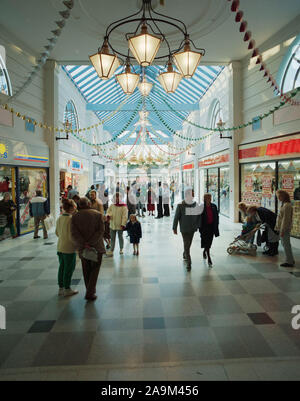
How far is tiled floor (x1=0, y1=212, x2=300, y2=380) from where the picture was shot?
2.72m

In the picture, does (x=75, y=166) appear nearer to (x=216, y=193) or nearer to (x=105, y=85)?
(x=105, y=85)

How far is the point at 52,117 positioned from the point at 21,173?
9.92 ft

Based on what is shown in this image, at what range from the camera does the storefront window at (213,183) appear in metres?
15.1

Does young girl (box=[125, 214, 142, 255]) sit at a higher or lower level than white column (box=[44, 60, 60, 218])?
lower

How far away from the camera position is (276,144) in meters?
9.05

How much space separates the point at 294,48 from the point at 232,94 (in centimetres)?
340

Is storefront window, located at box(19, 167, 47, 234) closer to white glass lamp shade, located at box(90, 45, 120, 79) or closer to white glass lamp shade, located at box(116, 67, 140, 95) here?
white glass lamp shade, located at box(116, 67, 140, 95)

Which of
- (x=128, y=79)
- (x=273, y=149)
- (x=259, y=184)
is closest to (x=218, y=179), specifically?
(x=259, y=184)

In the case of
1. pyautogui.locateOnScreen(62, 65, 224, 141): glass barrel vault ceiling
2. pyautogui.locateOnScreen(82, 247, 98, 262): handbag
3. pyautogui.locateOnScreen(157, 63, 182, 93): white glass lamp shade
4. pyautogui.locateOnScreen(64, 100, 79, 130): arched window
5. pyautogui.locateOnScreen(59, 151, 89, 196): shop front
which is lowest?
pyautogui.locateOnScreen(82, 247, 98, 262): handbag

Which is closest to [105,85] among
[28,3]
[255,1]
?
[28,3]

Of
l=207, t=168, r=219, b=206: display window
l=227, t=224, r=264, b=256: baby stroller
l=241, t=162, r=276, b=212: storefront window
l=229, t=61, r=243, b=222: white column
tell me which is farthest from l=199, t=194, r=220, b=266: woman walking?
l=207, t=168, r=219, b=206: display window

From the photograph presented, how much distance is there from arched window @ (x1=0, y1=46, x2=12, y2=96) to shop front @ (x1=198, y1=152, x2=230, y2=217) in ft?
29.7

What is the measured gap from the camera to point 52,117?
1116 centimetres

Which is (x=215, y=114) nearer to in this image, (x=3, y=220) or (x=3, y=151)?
(x=3, y=151)
